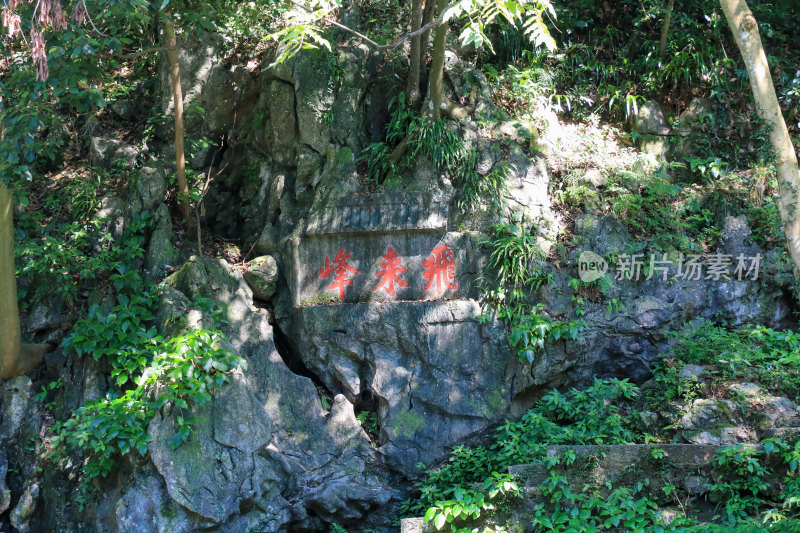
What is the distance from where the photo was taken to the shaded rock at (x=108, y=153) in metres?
8.57

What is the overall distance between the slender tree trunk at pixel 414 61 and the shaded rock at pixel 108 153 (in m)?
3.75

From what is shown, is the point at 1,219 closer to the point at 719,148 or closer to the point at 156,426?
the point at 156,426

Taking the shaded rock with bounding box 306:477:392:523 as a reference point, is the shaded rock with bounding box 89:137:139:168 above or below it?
above

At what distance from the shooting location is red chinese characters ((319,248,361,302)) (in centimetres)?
793

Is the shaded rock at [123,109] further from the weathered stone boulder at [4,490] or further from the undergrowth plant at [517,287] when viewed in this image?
the undergrowth plant at [517,287]

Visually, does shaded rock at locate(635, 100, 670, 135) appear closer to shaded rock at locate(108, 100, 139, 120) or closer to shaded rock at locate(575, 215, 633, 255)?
shaded rock at locate(575, 215, 633, 255)

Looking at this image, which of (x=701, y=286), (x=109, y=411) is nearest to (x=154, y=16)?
(x=109, y=411)

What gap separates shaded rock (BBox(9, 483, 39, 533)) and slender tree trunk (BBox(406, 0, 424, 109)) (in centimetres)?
619

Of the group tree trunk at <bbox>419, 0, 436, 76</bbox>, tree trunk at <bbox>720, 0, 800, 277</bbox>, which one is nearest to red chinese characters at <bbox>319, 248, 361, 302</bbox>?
tree trunk at <bbox>419, 0, 436, 76</bbox>

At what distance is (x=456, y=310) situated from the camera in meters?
7.66

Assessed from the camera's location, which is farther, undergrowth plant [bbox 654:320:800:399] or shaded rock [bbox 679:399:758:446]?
undergrowth plant [bbox 654:320:800:399]

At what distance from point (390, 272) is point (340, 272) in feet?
2.02

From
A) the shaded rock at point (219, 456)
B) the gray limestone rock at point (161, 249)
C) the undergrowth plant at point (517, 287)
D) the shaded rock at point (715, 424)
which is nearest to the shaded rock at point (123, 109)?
the gray limestone rock at point (161, 249)

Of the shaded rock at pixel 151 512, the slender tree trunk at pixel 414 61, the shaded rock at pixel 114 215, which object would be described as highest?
the slender tree trunk at pixel 414 61
